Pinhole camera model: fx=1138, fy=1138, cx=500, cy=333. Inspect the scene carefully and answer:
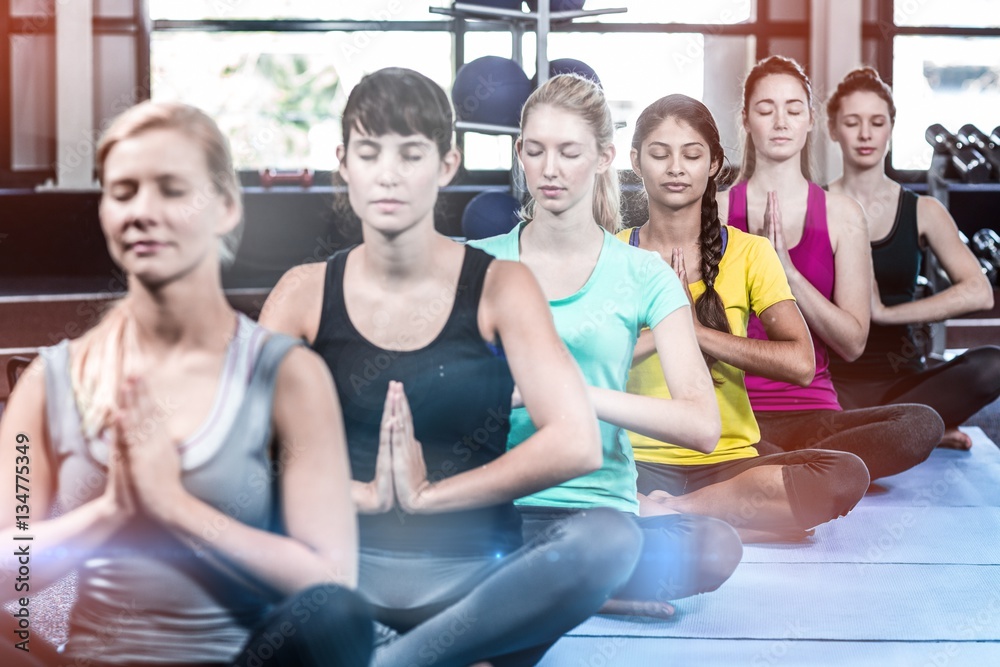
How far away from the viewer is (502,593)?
1183mm

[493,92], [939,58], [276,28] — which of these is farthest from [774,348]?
[939,58]

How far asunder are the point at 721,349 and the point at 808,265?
551 mm

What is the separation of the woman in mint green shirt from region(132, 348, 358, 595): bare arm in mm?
379

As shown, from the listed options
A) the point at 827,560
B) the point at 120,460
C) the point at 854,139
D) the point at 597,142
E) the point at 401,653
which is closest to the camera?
the point at 120,460

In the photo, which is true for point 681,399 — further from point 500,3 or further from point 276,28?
point 276,28

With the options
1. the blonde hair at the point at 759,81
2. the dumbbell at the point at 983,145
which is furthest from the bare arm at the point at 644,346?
the dumbbell at the point at 983,145

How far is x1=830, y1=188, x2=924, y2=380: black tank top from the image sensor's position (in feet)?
8.92

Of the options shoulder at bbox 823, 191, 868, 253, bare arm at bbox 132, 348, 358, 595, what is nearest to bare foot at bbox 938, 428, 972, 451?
shoulder at bbox 823, 191, 868, 253

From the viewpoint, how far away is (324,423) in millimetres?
921

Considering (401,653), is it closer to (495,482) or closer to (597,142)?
(495,482)

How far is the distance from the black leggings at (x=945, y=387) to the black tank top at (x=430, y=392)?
186cm

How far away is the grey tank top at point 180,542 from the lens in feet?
2.91

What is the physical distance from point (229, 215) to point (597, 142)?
0.50 meters

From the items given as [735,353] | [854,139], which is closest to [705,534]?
[735,353]
